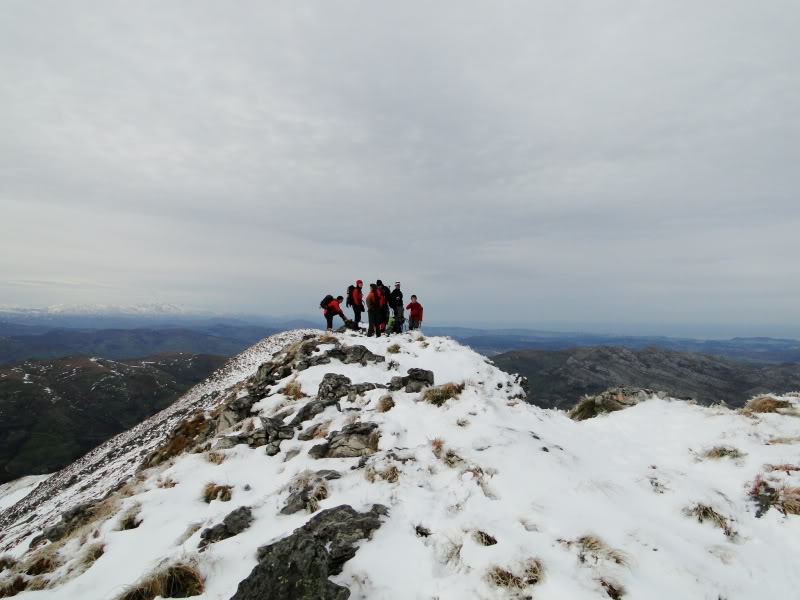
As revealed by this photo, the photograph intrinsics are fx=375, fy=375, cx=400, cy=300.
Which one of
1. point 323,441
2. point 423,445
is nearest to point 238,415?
point 323,441

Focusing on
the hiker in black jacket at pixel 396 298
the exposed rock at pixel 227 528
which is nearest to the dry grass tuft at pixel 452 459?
the exposed rock at pixel 227 528

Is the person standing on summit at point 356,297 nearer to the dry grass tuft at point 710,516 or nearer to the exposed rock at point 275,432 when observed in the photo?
the exposed rock at point 275,432

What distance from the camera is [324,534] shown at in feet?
21.4

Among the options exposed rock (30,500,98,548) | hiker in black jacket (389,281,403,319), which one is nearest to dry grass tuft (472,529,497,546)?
exposed rock (30,500,98,548)

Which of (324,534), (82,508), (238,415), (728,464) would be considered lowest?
(82,508)

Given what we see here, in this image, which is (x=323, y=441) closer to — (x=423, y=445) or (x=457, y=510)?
(x=423, y=445)

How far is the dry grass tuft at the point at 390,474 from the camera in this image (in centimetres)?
852

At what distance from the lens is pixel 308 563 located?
18.0ft

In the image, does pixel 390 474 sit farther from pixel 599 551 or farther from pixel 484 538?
pixel 599 551

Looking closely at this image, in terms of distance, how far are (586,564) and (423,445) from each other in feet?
16.2

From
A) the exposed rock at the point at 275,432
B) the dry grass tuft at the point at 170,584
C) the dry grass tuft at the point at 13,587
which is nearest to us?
the dry grass tuft at the point at 170,584

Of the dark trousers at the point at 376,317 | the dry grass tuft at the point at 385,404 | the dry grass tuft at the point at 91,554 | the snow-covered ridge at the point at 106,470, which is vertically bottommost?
the snow-covered ridge at the point at 106,470

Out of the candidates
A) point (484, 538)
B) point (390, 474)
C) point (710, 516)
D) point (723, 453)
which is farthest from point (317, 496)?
point (723, 453)

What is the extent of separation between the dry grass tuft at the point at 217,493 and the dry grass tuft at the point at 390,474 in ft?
13.6
